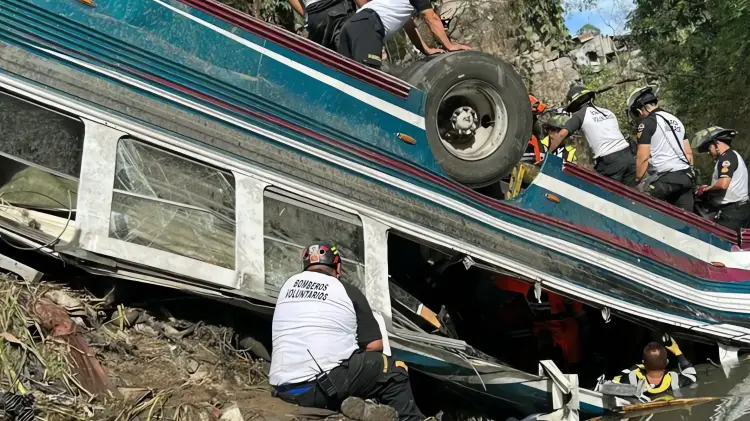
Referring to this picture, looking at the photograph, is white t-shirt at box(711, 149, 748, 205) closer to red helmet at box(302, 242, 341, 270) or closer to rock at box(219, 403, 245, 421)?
red helmet at box(302, 242, 341, 270)

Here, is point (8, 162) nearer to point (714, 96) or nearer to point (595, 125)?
point (595, 125)

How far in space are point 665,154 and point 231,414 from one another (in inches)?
173

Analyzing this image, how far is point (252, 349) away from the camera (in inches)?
192

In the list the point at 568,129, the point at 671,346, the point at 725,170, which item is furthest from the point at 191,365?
the point at 725,170

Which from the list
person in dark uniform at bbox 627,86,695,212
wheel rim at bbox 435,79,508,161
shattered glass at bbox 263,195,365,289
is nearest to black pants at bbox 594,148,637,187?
person in dark uniform at bbox 627,86,695,212

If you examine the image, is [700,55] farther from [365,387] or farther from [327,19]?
[365,387]

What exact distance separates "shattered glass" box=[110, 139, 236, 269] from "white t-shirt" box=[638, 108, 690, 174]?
379 centimetres

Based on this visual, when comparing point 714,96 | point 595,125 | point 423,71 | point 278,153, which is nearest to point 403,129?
point 423,71

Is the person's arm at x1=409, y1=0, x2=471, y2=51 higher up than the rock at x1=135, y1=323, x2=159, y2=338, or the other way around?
the person's arm at x1=409, y1=0, x2=471, y2=51

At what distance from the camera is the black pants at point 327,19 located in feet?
19.4

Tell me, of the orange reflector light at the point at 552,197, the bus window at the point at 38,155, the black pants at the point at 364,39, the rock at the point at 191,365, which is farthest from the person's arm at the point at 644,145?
the bus window at the point at 38,155

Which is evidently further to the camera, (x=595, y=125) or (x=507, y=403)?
(x=595, y=125)

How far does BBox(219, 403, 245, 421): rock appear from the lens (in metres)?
4.01

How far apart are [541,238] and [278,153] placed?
1805 mm
